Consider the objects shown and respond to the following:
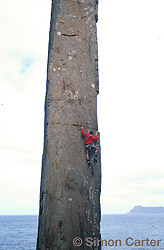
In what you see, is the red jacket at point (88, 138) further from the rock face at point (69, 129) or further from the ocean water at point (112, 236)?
the ocean water at point (112, 236)

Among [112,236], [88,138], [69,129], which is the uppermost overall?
[69,129]

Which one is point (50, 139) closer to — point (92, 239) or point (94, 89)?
point (94, 89)

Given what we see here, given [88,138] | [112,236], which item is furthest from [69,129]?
[112,236]

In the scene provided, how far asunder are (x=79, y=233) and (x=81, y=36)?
3.04 meters

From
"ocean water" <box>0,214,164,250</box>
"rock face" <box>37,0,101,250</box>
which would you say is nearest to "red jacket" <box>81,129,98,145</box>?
"rock face" <box>37,0,101,250</box>

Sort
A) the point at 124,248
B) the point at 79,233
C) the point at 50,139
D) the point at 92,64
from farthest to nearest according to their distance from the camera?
the point at 124,248 → the point at 92,64 → the point at 50,139 → the point at 79,233

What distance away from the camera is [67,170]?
12.4 ft

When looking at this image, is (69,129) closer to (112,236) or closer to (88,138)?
(88,138)

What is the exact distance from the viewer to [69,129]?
13.0 feet

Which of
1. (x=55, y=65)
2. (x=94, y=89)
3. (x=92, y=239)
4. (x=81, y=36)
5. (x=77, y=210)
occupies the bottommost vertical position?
(x=92, y=239)

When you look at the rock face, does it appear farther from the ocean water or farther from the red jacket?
the ocean water

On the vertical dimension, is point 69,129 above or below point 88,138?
above

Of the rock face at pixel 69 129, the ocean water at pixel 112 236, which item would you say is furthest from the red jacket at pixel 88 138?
the ocean water at pixel 112 236

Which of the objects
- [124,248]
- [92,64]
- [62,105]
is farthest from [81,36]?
[124,248]
